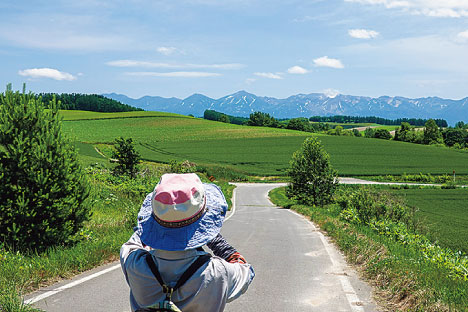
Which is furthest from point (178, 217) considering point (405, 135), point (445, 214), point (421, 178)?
point (405, 135)

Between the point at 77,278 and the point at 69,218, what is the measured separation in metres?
1.82

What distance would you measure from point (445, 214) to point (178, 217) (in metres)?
32.6

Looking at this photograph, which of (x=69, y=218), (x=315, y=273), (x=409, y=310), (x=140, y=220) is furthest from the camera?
(x=69, y=218)

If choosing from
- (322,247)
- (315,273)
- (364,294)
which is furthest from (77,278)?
(322,247)

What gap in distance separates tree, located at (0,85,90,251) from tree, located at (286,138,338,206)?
2690 centimetres

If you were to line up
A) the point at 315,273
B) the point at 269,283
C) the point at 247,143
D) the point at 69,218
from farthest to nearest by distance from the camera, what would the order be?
the point at 247,143 → the point at 69,218 → the point at 315,273 → the point at 269,283

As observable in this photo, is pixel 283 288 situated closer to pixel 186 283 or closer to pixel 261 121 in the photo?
pixel 186 283

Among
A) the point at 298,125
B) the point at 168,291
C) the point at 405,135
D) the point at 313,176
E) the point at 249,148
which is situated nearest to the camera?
the point at 168,291

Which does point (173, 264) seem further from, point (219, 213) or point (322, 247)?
point (322, 247)

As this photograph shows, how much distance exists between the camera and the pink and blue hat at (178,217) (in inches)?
92.1

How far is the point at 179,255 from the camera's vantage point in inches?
95.7

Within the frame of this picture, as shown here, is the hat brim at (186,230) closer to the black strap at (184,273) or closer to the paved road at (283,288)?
the black strap at (184,273)

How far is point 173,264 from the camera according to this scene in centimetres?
241

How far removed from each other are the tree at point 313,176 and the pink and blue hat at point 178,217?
103 feet
